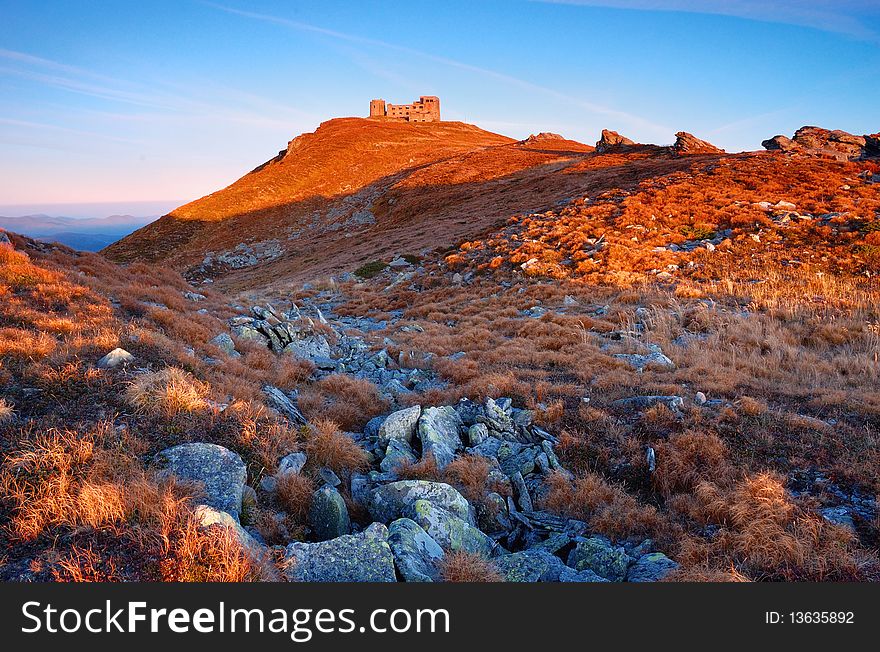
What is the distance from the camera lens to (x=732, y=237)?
66.5 ft

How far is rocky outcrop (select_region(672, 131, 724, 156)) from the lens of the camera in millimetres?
45312

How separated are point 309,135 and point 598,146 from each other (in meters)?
59.2

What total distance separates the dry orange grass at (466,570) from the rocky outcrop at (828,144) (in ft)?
148

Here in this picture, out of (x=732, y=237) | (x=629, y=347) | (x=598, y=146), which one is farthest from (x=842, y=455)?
(x=598, y=146)

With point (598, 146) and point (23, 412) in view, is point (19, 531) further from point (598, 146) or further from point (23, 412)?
point (598, 146)

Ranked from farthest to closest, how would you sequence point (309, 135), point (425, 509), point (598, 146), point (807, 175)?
point (309, 135), point (598, 146), point (807, 175), point (425, 509)

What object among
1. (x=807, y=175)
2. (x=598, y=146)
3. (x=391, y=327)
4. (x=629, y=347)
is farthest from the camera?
(x=598, y=146)

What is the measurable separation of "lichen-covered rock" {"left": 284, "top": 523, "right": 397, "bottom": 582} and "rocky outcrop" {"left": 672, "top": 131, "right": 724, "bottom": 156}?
5175cm

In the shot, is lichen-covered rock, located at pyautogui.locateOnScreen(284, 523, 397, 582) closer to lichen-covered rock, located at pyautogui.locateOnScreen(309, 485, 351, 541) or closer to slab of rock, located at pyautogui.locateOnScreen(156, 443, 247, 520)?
lichen-covered rock, located at pyautogui.locateOnScreen(309, 485, 351, 541)

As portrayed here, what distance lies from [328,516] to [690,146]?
54224 mm

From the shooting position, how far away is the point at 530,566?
4.14m

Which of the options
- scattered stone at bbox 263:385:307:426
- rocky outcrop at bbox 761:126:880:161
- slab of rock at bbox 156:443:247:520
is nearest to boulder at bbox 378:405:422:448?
scattered stone at bbox 263:385:307:426

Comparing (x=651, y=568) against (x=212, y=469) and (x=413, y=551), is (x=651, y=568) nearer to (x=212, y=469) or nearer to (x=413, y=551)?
(x=413, y=551)

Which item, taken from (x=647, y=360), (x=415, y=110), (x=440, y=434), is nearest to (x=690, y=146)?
(x=647, y=360)
